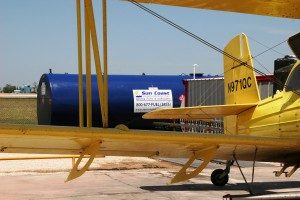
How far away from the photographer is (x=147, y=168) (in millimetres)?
11867

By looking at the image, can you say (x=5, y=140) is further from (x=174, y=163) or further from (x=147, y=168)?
(x=174, y=163)

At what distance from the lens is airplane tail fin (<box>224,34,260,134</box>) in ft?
28.1

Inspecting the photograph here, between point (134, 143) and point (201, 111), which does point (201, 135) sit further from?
point (201, 111)

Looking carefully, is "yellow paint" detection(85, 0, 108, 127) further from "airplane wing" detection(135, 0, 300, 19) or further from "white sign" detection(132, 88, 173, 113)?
"white sign" detection(132, 88, 173, 113)

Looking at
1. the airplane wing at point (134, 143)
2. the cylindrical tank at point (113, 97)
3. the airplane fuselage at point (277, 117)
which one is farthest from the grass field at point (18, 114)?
the airplane wing at point (134, 143)

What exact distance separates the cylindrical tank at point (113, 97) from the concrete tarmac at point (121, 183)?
6307mm

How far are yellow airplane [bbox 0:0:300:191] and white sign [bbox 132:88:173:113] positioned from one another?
11042 mm

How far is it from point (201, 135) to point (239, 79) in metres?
4.22

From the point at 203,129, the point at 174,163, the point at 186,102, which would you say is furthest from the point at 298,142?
the point at 186,102

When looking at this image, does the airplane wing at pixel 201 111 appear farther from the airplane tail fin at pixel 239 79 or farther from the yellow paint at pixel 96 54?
the yellow paint at pixel 96 54

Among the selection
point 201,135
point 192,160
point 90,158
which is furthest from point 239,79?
point 90,158

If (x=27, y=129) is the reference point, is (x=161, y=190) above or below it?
below

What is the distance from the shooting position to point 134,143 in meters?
5.27

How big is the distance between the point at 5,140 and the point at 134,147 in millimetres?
1560
